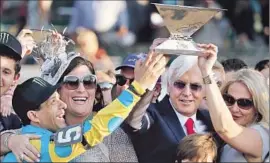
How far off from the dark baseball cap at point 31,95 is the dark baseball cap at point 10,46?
18 cm

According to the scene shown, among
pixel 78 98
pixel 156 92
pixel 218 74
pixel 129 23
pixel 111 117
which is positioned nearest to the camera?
pixel 111 117

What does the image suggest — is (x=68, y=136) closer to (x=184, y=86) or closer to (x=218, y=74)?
(x=184, y=86)

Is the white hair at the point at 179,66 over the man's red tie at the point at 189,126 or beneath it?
over

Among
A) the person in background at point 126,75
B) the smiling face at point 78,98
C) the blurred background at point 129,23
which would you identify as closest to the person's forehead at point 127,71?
the person in background at point 126,75

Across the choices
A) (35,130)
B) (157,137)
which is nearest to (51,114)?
(35,130)

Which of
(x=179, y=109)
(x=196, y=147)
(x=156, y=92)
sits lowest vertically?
(x=196, y=147)

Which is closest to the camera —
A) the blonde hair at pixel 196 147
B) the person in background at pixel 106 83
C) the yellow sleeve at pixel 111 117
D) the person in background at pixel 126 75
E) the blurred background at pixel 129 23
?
the yellow sleeve at pixel 111 117

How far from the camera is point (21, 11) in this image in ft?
45.4

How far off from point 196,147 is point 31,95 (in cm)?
98

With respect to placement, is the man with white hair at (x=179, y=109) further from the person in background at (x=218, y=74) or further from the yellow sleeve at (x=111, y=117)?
the yellow sleeve at (x=111, y=117)

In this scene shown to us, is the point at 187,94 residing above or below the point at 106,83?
below

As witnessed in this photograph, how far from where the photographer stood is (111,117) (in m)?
5.15

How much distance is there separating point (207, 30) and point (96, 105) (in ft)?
27.2

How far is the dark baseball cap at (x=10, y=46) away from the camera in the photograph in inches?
220
